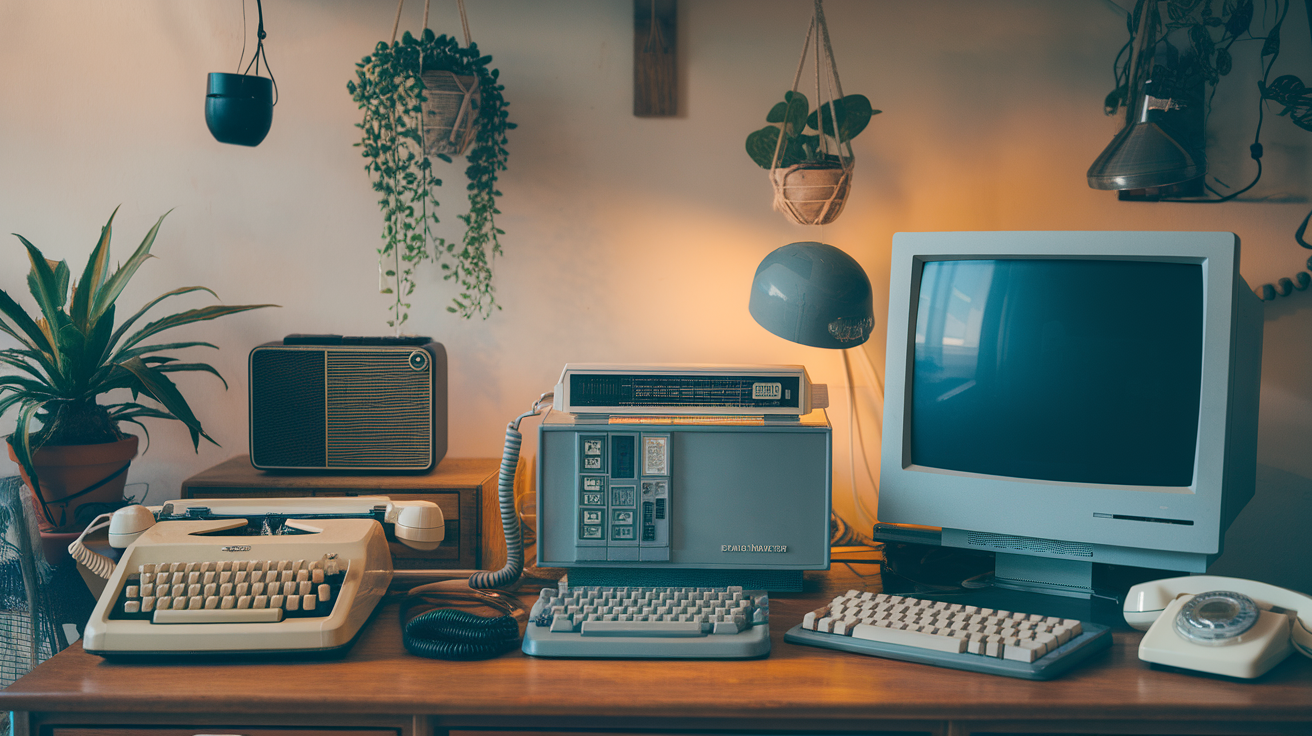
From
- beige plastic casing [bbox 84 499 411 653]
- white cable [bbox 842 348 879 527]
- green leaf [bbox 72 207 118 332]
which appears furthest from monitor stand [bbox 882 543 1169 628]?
green leaf [bbox 72 207 118 332]

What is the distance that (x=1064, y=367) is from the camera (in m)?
1.29

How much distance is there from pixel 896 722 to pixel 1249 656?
0.45 metres

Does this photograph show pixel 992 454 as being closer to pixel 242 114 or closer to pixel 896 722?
pixel 896 722

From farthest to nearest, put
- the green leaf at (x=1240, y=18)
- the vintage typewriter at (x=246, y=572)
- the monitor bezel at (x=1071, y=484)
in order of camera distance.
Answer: the green leaf at (x=1240, y=18) → the monitor bezel at (x=1071, y=484) → the vintage typewriter at (x=246, y=572)

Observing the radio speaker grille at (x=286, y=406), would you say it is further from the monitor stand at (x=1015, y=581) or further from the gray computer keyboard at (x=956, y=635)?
the monitor stand at (x=1015, y=581)

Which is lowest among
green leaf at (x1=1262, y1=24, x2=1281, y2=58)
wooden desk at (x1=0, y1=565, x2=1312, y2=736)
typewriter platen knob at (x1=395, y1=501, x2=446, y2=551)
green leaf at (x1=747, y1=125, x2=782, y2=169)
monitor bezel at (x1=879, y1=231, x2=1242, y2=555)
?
wooden desk at (x1=0, y1=565, x2=1312, y2=736)

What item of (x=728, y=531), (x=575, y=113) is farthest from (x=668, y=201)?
(x=728, y=531)

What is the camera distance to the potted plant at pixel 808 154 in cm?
155

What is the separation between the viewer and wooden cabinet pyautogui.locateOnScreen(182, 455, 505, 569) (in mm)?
1480

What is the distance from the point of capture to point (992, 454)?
52.9 inches

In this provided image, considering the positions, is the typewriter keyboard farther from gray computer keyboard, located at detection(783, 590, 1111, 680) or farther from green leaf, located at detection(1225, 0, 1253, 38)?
green leaf, located at detection(1225, 0, 1253, 38)

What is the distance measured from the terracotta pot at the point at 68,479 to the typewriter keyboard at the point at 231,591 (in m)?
0.47

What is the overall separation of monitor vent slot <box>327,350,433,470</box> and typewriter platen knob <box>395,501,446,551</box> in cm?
25

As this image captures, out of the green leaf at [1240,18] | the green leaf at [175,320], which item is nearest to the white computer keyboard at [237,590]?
the green leaf at [175,320]
